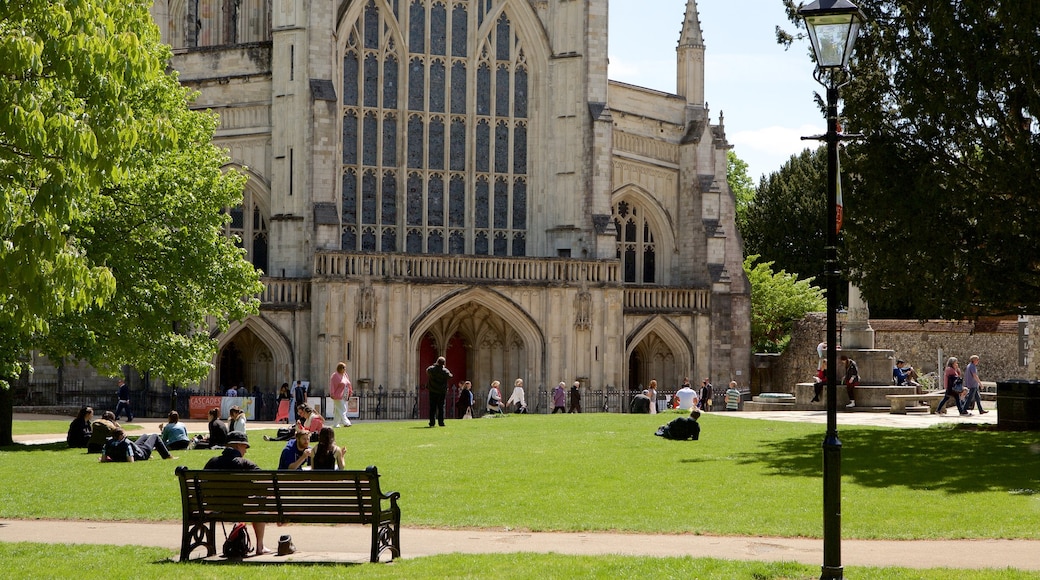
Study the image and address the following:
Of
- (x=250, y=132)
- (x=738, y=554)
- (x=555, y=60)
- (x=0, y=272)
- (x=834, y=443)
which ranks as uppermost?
(x=555, y=60)

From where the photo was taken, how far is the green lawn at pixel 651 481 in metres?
15.2

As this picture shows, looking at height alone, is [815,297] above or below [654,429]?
above

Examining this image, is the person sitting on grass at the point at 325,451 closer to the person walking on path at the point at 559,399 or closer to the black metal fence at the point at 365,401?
the black metal fence at the point at 365,401

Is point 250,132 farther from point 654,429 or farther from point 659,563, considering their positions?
point 659,563

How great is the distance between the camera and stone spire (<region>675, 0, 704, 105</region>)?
4944 cm

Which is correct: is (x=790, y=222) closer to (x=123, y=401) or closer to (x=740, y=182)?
(x=740, y=182)

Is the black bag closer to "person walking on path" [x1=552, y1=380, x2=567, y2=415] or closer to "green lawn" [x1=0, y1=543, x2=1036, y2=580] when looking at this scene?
"green lawn" [x1=0, y1=543, x2=1036, y2=580]

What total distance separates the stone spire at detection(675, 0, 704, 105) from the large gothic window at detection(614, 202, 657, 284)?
15.3ft

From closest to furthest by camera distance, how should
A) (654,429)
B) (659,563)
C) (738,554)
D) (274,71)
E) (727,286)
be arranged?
(659,563), (738,554), (654,429), (274,71), (727,286)

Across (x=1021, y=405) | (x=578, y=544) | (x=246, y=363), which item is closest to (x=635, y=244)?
(x=246, y=363)

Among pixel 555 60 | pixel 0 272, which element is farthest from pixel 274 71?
pixel 0 272

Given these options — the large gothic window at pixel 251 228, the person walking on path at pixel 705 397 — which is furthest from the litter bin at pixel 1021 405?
the large gothic window at pixel 251 228

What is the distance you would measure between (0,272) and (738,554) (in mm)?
7045

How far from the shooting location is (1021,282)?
23469 millimetres
